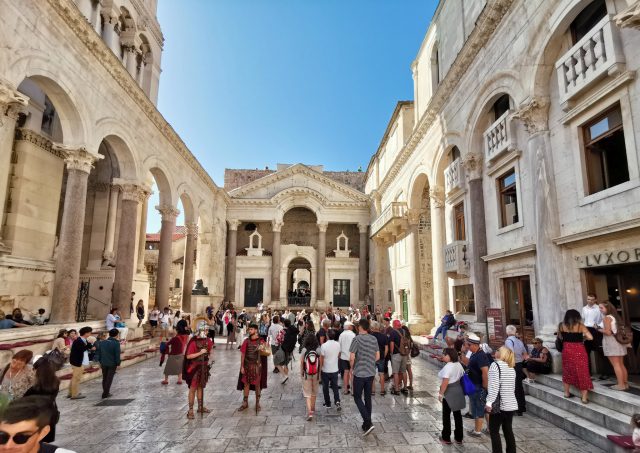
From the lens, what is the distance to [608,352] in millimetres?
6352

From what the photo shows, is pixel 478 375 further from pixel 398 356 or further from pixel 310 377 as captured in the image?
pixel 398 356

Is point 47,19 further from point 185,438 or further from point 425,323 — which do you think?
point 425,323

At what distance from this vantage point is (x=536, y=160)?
888 cm

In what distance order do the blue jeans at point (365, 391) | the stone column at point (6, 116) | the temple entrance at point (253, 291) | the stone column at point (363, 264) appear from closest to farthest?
the blue jeans at point (365, 391) → the stone column at point (6, 116) → the temple entrance at point (253, 291) → the stone column at point (363, 264)

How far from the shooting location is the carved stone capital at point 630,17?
6.15m

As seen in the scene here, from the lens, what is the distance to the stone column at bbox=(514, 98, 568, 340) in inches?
325

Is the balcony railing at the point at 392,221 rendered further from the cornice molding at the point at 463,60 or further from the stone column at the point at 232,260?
the stone column at the point at 232,260

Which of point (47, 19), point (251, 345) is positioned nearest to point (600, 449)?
point (251, 345)

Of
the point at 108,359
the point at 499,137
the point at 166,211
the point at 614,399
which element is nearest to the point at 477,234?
the point at 499,137

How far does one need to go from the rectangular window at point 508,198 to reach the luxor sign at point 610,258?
2923 mm

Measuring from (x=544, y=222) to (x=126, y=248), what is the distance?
49.0 feet

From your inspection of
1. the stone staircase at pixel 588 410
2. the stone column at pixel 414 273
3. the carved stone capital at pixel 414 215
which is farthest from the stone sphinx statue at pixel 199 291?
the stone staircase at pixel 588 410

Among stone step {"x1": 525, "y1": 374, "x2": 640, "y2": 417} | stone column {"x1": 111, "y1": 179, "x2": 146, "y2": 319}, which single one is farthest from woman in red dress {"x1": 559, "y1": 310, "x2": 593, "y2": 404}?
stone column {"x1": 111, "y1": 179, "x2": 146, "y2": 319}

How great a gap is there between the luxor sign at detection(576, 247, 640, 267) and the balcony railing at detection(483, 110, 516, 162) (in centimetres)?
362
